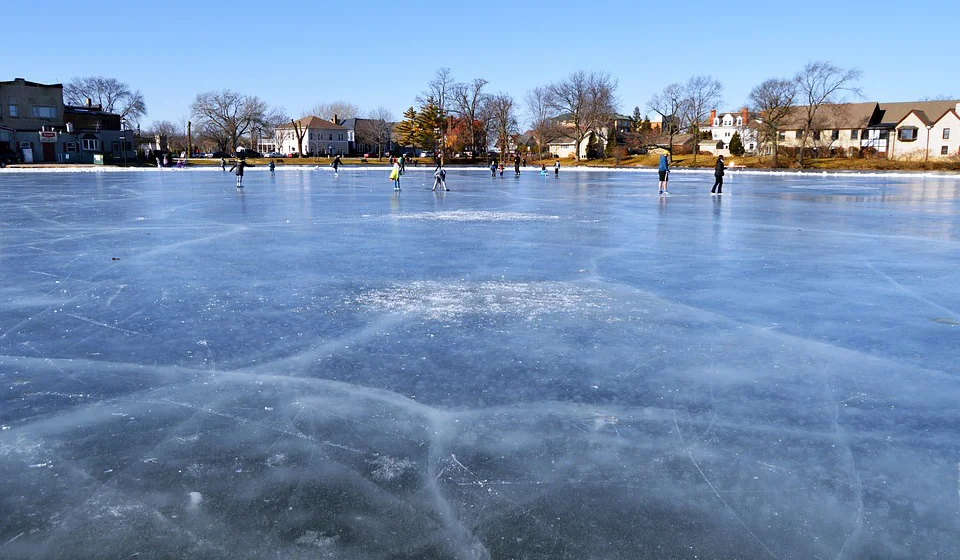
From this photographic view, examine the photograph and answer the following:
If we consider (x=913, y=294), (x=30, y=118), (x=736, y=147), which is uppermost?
(x=30, y=118)

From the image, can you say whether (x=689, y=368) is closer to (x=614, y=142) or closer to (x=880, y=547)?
(x=880, y=547)

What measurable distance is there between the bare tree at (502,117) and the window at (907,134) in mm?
45433

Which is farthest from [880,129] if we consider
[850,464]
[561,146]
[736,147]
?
[850,464]

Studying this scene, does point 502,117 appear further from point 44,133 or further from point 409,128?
point 44,133

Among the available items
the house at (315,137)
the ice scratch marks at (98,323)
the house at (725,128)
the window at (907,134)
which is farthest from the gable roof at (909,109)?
the ice scratch marks at (98,323)

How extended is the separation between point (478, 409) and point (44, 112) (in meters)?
76.7

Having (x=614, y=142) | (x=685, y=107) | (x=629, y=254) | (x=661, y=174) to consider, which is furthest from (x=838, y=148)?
(x=629, y=254)

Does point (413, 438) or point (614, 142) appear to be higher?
point (614, 142)

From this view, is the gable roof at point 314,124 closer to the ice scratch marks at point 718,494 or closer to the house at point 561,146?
the house at point 561,146

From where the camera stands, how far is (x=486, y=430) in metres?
3.81

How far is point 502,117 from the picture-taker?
87.6m

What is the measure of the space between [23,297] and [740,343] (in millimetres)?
7036

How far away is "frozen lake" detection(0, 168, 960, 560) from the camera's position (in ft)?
9.27

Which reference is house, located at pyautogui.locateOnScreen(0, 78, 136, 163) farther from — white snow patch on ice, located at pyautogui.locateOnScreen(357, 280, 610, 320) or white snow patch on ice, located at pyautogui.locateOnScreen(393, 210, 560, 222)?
white snow patch on ice, located at pyautogui.locateOnScreen(357, 280, 610, 320)
